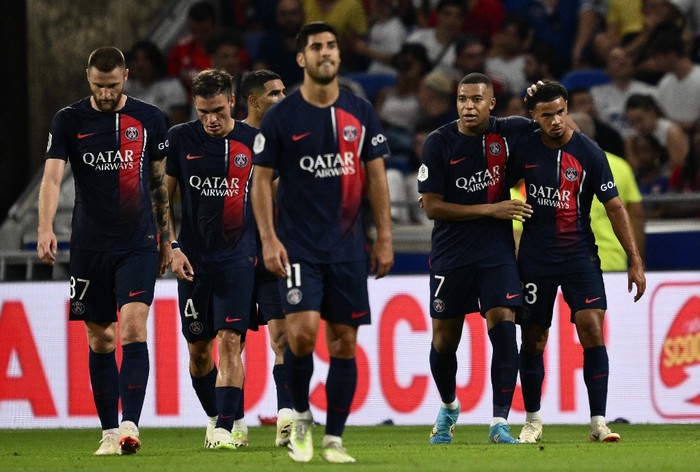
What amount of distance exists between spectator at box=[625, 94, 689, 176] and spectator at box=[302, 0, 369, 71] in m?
4.17

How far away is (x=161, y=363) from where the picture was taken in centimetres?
1316

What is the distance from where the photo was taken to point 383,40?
1803 cm

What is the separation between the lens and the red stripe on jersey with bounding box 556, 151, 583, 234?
9.92 m

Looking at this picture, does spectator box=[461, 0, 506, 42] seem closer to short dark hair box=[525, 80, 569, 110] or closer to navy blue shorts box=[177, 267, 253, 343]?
short dark hair box=[525, 80, 569, 110]

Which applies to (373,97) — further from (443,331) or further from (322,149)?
(322,149)

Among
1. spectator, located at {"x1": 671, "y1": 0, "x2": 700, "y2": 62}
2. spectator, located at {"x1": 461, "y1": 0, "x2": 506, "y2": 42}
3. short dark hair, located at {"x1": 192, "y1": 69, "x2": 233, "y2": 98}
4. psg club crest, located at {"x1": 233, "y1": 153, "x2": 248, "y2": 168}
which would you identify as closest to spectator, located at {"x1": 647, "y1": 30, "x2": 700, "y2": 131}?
spectator, located at {"x1": 671, "y1": 0, "x2": 700, "y2": 62}

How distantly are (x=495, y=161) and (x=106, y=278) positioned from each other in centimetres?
269

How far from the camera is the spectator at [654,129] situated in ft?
48.8

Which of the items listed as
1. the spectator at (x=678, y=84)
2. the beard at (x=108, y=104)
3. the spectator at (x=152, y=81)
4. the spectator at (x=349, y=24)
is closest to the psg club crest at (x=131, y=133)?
the beard at (x=108, y=104)

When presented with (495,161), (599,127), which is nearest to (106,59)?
(495,161)

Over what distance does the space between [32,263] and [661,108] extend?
21.8ft

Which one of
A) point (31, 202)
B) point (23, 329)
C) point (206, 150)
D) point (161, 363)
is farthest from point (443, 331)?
point (31, 202)

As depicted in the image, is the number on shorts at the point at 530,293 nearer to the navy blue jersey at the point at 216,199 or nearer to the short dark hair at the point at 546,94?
the short dark hair at the point at 546,94

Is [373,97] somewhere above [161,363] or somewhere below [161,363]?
above
